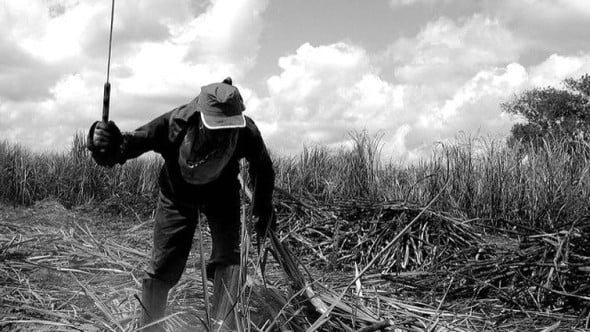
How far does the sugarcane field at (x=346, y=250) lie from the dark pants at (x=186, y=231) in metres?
0.24

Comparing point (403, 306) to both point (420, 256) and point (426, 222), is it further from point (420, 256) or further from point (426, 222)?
point (426, 222)

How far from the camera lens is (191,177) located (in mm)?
3004

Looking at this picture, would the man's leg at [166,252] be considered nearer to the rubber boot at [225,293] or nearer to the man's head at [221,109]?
the rubber boot at [225,293]

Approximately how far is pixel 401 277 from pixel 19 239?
139 inches

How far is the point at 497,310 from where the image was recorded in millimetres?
3969

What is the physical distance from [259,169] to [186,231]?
1.58 ft

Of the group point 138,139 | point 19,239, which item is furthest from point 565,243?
point 19,239

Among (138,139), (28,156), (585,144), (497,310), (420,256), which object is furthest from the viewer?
(28,156)

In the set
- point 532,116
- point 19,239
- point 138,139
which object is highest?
point 532,116

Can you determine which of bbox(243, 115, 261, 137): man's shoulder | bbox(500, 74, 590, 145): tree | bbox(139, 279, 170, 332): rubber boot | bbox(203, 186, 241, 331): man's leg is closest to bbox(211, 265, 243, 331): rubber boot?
bbox(203, 186, 241, 331): man's leg

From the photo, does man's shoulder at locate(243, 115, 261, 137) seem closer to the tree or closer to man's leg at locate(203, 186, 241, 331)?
man's leg at locate(203, 186, 241, 331)

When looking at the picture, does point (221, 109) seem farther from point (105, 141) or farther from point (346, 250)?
point (346, 250)

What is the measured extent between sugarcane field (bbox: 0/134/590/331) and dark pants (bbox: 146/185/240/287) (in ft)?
0.80

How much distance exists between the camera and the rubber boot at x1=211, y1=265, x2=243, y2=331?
2898 mm
